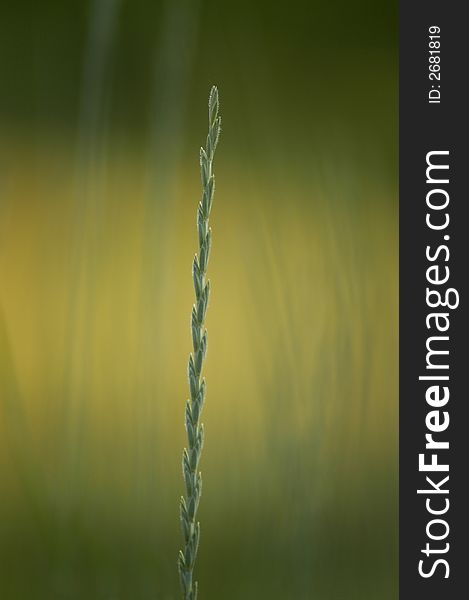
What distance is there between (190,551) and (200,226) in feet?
→ 0.31

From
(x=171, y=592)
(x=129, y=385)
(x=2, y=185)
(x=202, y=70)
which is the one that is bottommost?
(x=171, y=592)

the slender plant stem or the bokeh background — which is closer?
the slender plant stem

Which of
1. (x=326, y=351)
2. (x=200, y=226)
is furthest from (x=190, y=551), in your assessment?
(x=326, y=351)

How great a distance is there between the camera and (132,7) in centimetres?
71

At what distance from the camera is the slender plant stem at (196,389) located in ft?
0.70

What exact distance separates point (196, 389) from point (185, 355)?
0.30m

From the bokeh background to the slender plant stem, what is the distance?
14 centimetres

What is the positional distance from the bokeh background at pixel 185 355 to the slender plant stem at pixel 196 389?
0.47 feet

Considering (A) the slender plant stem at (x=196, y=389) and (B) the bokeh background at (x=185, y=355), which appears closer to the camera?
(A) the slender plant stem at (x=196, y=389)

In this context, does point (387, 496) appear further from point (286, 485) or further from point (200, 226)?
point (200, 226)

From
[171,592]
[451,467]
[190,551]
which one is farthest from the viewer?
[451,467]

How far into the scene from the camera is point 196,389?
22cm

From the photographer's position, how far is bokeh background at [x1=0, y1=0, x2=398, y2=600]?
40 centimetres

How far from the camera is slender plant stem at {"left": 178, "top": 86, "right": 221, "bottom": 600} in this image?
0.70 ft
